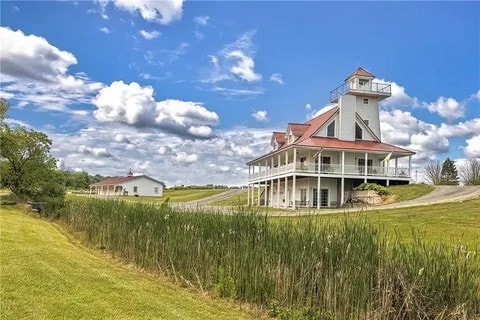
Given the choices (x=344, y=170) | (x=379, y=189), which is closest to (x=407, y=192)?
(x=379, y=189)

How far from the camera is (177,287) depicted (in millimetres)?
8125

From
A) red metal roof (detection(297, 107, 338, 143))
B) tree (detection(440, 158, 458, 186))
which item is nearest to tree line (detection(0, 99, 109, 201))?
red metal roof (detection(297, 107, 338, 143))

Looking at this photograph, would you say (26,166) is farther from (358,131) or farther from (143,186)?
(143,186)

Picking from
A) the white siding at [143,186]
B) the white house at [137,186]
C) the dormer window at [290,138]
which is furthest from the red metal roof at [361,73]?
the white siding at [143,186]

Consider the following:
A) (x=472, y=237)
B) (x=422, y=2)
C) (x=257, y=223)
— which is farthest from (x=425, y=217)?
(x=257, y=223)

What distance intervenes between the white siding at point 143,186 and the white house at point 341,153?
41.3 meters

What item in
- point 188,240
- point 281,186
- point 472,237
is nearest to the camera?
point 188,240

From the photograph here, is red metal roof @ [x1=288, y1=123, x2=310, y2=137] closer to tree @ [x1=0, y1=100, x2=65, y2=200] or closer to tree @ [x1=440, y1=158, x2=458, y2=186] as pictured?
tree @ [x1=0, y1=100, x2=65, y2=200]

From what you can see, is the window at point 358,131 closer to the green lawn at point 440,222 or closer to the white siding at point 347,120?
the white siding at point 347,120

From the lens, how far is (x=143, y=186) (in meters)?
75.6

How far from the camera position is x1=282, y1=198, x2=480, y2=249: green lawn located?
1177 cm

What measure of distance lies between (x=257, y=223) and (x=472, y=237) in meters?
6.80

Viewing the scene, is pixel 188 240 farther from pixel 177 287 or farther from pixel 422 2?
pixel 422 2

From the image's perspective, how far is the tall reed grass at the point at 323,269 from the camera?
19.5 feet
